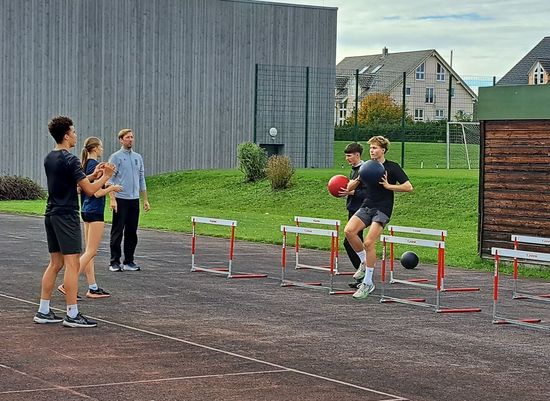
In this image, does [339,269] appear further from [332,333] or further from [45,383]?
[45,383]

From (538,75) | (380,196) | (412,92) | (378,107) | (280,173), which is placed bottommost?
(280,173)

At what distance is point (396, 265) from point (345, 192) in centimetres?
363

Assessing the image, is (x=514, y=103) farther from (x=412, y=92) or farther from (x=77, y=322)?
(x=412, y=92)

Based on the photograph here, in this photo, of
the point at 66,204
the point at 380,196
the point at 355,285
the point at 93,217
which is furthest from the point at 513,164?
the point at 66,204

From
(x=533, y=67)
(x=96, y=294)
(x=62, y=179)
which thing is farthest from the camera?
(x=533, y=67)

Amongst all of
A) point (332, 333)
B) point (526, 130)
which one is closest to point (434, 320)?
point (332, 333)

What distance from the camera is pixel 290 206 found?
3247 cm

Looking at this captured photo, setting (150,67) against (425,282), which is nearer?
(425,282)

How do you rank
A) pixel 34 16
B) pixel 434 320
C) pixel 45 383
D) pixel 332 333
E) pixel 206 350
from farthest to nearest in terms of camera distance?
1. pixel 34 16
2. pixel 434 320
3. pixel 332 333
4. pixel 206 350
5. pixel 45 383

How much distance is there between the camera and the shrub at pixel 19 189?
126 feet

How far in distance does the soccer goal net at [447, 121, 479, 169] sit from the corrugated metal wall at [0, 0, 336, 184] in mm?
5522

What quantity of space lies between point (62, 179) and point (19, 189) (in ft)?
91.6

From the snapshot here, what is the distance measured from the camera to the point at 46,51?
43.3 meters

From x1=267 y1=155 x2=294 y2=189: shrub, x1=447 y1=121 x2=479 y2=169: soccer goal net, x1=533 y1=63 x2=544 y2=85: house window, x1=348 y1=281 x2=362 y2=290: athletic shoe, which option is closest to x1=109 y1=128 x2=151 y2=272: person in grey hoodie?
x1=348 y1=281 x2=362 y2=290: athletic shoe
